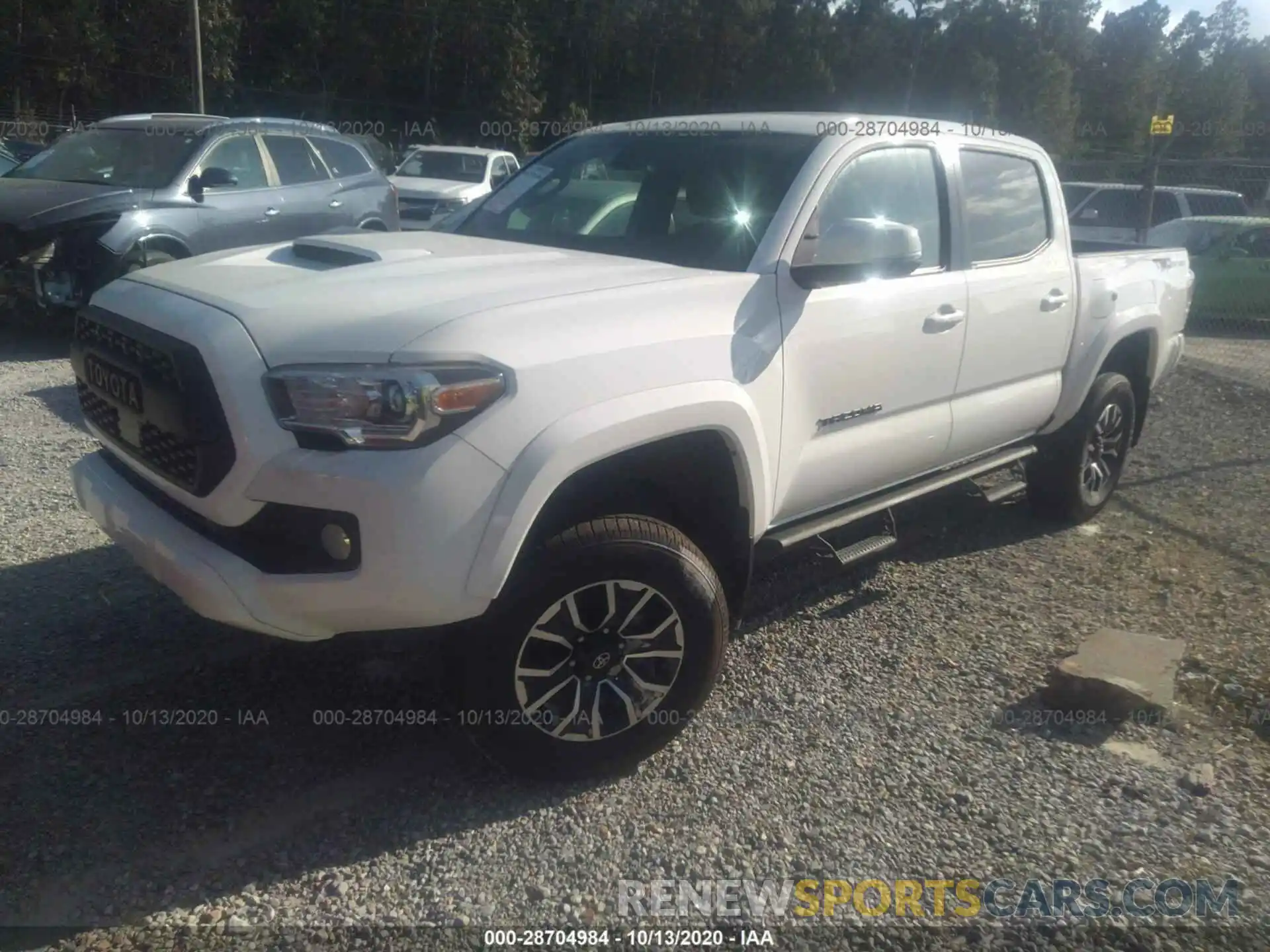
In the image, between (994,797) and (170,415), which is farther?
(994,797)

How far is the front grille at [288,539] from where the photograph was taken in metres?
2.62

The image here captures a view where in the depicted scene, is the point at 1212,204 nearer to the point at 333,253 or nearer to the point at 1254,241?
the point at 1254,241

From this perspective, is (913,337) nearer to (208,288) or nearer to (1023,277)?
(1023,277)

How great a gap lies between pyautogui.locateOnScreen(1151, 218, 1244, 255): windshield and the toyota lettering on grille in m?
13.8

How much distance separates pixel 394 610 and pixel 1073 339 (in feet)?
12.4

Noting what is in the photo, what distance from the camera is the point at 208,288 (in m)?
3.06

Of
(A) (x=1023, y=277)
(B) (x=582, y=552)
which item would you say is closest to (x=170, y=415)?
(B) (x=582, y=552)

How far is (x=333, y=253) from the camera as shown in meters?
3.51

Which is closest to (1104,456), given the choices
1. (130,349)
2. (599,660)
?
(599,660)

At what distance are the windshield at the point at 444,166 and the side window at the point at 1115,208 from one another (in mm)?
9039

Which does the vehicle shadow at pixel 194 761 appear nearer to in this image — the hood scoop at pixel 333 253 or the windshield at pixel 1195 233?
the hood scoop at pixel 333 253

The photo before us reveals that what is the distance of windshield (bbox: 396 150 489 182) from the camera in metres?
16.7

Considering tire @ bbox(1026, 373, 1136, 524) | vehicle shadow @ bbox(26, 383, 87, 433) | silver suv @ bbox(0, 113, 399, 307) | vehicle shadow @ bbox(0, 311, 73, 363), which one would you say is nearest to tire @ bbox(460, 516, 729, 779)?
tire @ bbox(1026, 373, 1136, 524)

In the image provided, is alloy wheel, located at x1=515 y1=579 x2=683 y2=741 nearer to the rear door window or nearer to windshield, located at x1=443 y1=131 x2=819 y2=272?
windshield, located at x1=443 y1=131 x2=819 y2=272
